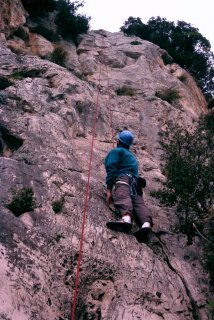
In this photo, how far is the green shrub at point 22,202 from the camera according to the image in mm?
6168

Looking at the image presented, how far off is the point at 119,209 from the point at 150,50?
1212 centimetres

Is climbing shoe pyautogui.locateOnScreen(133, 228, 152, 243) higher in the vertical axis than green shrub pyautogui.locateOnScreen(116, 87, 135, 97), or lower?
lower

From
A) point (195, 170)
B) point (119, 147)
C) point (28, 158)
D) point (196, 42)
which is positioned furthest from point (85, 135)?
point (196, 42)

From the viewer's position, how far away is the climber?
264 inches

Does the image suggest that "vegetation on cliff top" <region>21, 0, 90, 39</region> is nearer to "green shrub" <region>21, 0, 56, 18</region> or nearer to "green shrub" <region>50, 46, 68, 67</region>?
"green shrub" <region>21, 0, 56, 18</region>

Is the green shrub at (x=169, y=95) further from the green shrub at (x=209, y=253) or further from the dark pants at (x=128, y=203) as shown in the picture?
the green shrub at (x=209, y=253)

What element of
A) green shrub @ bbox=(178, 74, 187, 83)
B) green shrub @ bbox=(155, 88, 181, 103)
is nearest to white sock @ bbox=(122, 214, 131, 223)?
green shrub @ bbox=(155, 88, 181, 103)

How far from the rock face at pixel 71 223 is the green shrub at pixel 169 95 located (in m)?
1.73

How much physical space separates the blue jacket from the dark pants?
0.57ft

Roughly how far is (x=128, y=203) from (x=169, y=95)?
24.8 ft

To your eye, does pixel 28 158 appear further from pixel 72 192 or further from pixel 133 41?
pixel 133 41

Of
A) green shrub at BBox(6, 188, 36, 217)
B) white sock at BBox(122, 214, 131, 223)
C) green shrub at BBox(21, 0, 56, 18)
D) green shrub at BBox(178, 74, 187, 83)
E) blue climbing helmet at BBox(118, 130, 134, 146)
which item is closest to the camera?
green shrub at BBox(6, 188, 36, 217)

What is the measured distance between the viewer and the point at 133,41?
18547mm

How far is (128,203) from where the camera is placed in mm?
6969
